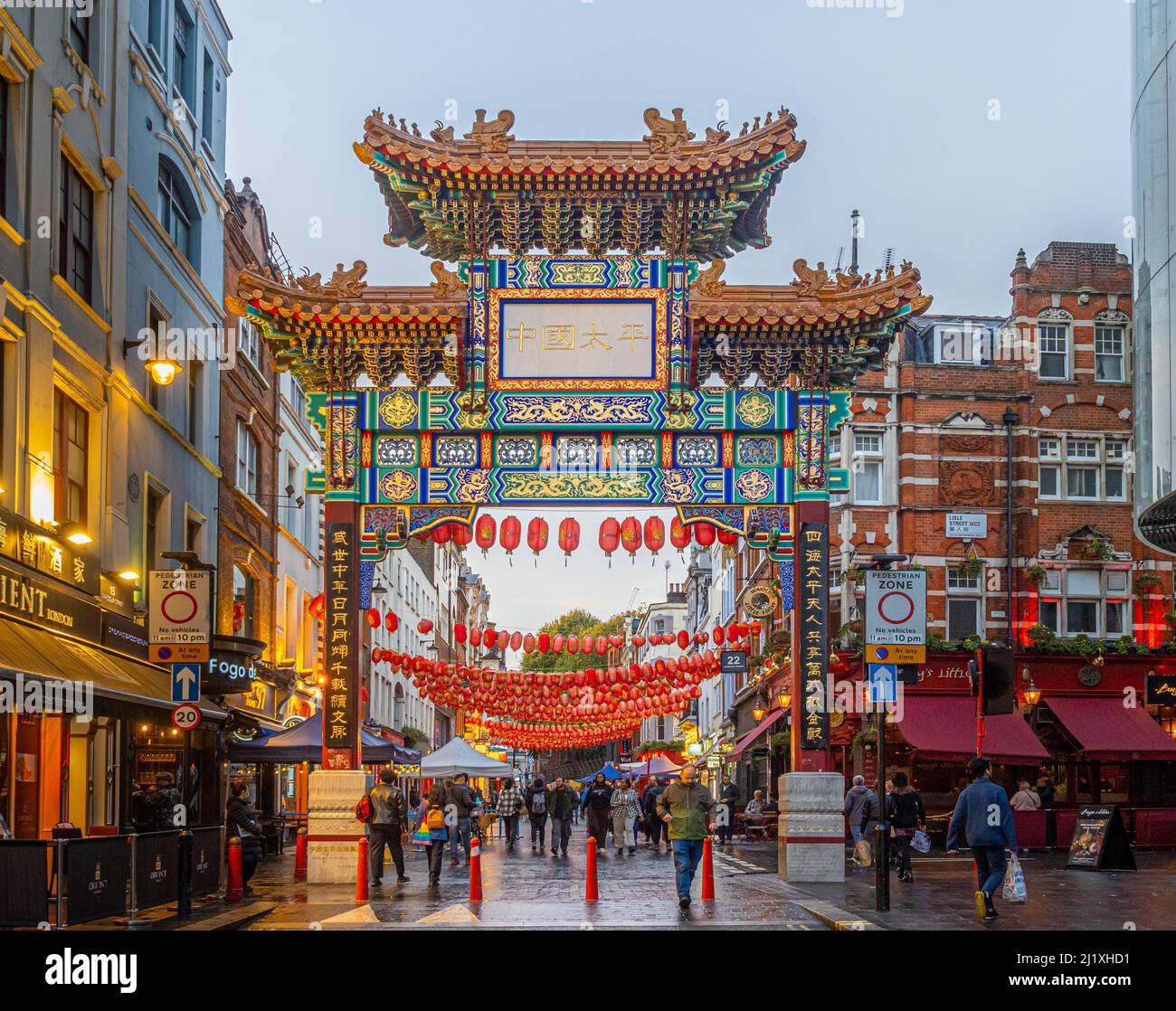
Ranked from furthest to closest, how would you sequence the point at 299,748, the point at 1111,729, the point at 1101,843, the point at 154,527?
the point at 1111,729 < the point at 299,748 < the point at 154,527 < the point at 1101,843

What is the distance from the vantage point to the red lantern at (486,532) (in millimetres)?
26156

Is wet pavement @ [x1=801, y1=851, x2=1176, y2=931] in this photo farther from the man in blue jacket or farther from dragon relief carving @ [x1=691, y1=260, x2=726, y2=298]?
dragon relief carving @ [x1=691, y1=260, x2=726, y2=298]

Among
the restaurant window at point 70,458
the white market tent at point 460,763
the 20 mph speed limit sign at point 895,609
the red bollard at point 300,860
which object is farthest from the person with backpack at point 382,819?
the white market tent at point 460,763

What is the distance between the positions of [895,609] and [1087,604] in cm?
2462

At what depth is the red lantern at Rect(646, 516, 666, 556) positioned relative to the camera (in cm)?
2631

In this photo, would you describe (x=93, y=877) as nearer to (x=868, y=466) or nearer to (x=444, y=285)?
(x=444, y=285)

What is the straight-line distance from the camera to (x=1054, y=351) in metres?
44.0

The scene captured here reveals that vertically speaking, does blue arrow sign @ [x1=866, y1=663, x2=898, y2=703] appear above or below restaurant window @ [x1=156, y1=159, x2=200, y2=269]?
below

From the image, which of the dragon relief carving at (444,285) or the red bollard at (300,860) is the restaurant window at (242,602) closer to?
the red bollard at (300,860)

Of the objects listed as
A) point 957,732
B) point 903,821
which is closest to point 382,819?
point 903,821

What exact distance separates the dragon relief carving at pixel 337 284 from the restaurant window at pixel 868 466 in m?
20.8

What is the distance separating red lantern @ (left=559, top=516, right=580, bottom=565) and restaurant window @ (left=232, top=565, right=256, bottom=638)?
13196 millimetres

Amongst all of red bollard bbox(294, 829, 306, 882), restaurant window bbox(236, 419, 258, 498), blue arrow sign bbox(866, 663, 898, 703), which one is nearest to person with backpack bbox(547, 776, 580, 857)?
red bollard bbox(294, 829, 306, 882)
